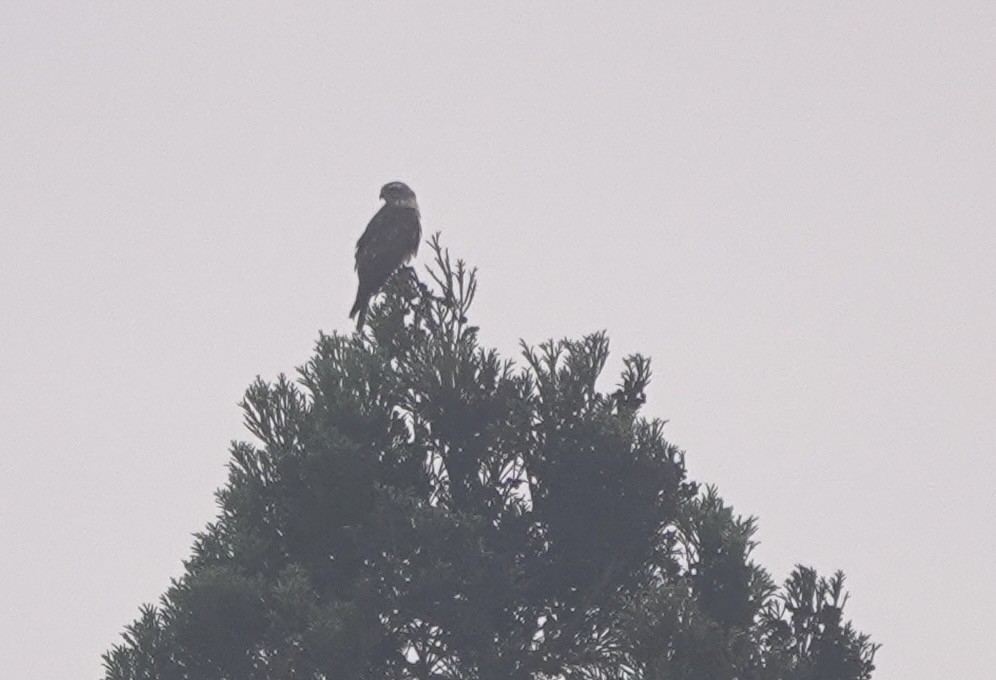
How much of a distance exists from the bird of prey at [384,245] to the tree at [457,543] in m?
4.38

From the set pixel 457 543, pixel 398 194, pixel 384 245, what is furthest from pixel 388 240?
pixel 457 543

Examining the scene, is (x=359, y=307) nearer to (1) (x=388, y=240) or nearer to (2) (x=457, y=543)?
(1) (x=388, y=240)

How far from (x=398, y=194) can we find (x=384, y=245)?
62.8 inches

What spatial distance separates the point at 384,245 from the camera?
24.4 metres

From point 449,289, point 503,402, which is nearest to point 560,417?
point 503,402

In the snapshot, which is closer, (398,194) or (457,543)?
(457,543)

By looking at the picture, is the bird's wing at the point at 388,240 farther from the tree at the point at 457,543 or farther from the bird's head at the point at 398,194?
the tree at the point at 457,543

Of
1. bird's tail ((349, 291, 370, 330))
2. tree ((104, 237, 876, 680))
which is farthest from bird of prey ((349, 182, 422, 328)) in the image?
tree ((104, 237, 876, 680))

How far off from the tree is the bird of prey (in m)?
4.38

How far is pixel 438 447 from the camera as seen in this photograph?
19.3 meters

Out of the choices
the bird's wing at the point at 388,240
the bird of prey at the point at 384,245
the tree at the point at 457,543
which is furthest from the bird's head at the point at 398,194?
the tree at the point at 457,543

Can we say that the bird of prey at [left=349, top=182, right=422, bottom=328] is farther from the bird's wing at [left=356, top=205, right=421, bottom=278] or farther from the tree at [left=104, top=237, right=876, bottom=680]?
the tree at [left=104, top=237, right=876, bottom=680]

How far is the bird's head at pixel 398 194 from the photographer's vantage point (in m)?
25.5

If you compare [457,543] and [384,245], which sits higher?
[384,245]
